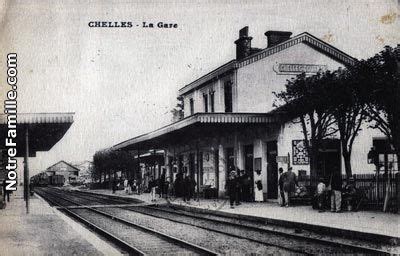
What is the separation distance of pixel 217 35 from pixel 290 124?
7.29m

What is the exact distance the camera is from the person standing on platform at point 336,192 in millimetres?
15806

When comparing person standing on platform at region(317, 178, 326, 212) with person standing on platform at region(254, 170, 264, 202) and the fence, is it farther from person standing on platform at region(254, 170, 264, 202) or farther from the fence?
person standing on platform at region(254, 170, 264, 202)

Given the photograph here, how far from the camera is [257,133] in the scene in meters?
23.6

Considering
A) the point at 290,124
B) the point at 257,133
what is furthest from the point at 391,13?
the point at 257,133

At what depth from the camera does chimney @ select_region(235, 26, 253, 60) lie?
89.0 ft

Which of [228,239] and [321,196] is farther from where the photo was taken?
[321,196]

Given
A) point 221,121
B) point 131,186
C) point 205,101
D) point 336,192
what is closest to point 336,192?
point 336,192

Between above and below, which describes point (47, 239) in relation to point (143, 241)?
above

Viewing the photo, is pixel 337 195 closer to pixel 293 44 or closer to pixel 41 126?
pixel 41 126

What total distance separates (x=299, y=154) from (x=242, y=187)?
267 cm

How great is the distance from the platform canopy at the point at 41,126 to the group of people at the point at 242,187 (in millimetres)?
6147

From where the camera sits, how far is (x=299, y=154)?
22016 mm

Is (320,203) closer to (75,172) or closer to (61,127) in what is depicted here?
(61,127)

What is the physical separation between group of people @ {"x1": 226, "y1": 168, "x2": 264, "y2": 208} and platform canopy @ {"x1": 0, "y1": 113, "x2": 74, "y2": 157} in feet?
20.2
